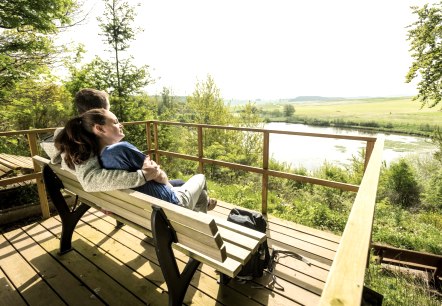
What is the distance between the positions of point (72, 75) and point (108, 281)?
34.2 feet

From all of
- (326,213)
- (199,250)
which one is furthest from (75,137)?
(326,213)

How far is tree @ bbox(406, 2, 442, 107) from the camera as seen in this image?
11.1 meters

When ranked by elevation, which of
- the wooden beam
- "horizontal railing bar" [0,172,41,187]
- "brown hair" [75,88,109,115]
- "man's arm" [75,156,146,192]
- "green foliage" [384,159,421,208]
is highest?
"brown hair" [75,88,109,115]

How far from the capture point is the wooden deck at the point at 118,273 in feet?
6.45

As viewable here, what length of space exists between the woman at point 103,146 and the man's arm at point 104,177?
4 centimetres

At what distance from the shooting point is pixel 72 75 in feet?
33.7

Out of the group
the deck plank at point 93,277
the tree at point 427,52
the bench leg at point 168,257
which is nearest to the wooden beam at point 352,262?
the bench leg at point 168,257

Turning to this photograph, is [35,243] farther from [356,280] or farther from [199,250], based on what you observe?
[356,280]

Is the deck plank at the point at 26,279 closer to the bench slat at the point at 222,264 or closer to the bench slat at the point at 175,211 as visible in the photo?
the bench slat at the point at 175,211

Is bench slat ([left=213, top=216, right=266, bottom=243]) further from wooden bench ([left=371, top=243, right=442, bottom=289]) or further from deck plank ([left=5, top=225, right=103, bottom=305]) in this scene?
wooden bench ([left=371, top=243, right=442, bottom=289])

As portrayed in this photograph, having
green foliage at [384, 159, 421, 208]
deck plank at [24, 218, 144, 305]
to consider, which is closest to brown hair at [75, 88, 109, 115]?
deck plank at [24, 218, 144, 305]

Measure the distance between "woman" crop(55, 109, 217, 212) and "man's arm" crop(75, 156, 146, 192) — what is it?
39 millimetres

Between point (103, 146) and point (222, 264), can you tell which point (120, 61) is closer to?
point (103, 146)

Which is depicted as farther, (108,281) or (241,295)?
(108,281)
